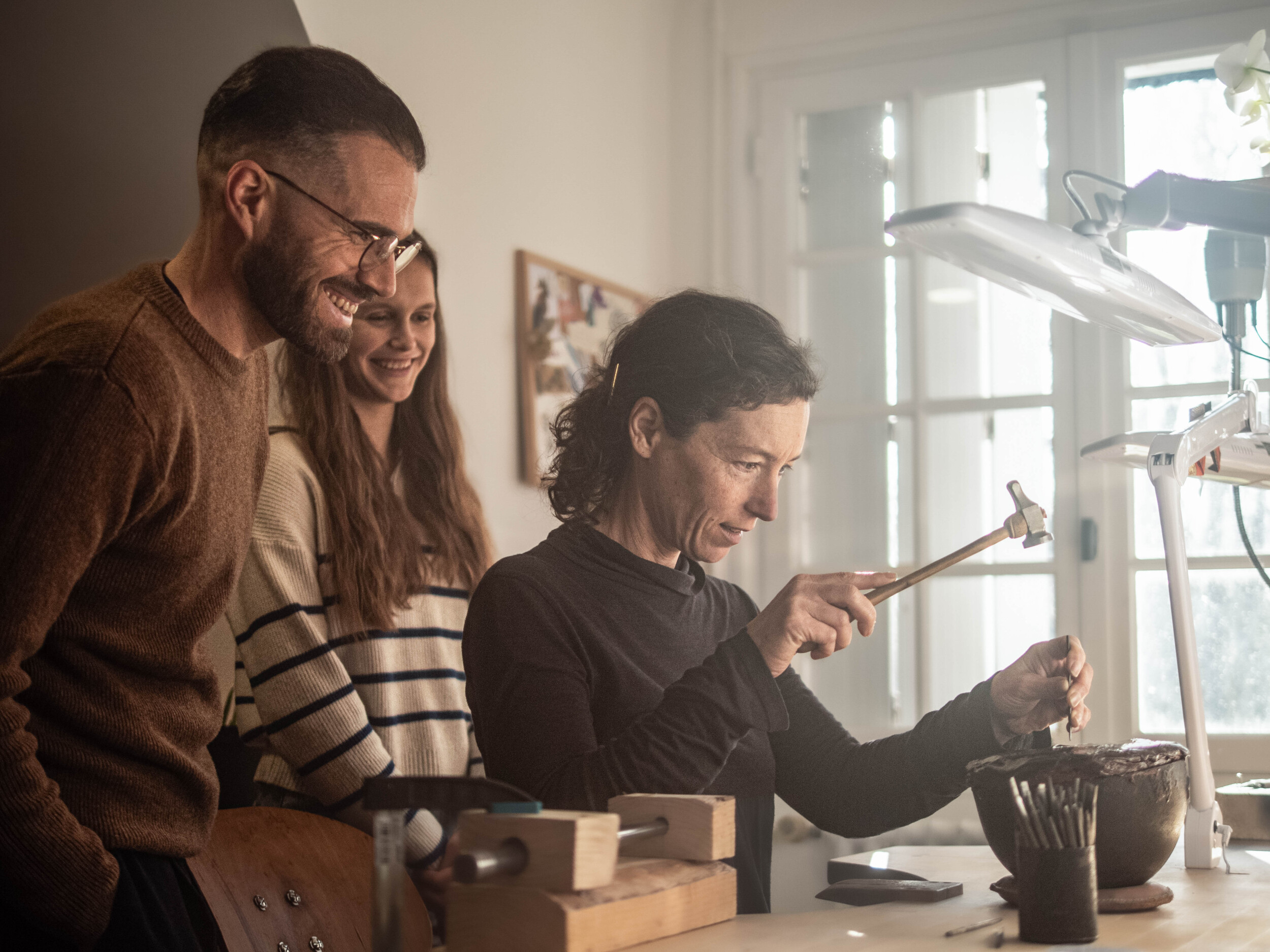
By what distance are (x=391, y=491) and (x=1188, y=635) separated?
3.92ft

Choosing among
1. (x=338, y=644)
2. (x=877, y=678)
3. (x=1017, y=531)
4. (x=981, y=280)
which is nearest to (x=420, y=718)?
(x=338, y=644)

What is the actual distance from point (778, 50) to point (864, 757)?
268cm

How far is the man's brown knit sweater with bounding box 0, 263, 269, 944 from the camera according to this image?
1.06 m

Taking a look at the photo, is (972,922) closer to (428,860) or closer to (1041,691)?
(1041,691)

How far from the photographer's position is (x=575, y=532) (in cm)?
145

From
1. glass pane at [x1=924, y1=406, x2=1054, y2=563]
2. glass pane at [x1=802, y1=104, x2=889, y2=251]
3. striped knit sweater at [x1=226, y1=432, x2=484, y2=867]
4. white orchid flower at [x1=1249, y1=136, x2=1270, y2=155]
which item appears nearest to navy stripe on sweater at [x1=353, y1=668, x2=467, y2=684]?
striped knit sweater at [x1=226, y1=432, x2=484, y2=867]

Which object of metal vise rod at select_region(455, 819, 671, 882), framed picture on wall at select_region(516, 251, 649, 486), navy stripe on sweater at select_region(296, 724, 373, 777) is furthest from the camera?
framed picture on wall at select_region(516, 251, 649, 486)

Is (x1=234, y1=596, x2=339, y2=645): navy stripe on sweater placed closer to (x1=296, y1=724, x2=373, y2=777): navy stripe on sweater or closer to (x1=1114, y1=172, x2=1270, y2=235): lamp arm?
(x1=296, y1=724, x2=373, y2=777): navy stripe on sweater

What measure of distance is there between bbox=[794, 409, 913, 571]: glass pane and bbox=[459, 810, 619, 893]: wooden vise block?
8.40ft

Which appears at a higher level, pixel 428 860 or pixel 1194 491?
pixel 1194 491

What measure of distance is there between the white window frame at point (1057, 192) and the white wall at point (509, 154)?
297 mm

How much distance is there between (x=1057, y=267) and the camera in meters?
1.17

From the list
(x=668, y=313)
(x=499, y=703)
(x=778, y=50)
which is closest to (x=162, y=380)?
(x=499, y=703)

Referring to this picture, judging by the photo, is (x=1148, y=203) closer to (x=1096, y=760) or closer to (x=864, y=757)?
(x=1096, y=760)
